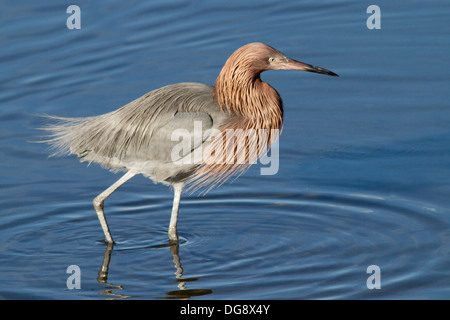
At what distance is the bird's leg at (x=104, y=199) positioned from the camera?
32.8 ft

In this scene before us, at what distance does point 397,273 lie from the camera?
8992 millimetres

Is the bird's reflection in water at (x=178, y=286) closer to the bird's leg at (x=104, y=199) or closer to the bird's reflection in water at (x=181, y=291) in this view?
the bird's reflection in water at (x=181, y=291)

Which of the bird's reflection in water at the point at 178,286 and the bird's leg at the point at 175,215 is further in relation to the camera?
the bird's leg at the point at 175,215

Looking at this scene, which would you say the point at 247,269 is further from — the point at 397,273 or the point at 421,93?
the point at 421,93

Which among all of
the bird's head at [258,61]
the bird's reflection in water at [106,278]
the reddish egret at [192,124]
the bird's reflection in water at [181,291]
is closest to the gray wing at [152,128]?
the reddish egret at [192,124]

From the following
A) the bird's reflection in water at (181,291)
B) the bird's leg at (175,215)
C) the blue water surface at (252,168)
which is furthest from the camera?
the bird's leg at (175,215)

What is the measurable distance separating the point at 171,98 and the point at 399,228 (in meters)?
2.85

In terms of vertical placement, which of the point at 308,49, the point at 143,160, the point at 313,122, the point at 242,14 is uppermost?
the point at 242,14

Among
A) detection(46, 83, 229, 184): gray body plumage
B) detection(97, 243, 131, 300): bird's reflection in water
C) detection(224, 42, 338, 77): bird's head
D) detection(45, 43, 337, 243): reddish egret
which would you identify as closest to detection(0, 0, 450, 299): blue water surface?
detection(97, 243, 131, 300): bird's reflection in water

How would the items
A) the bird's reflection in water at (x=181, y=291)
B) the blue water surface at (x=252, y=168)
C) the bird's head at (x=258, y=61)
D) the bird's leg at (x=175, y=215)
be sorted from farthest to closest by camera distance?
the bird's leg at (x=175, y=215), the bird's head at (x=258, y=61), the blue water surface at (x=252, y=168), the bird's reflection in water at (x=181, y=291)

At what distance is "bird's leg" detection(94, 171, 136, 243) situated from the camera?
9984mm

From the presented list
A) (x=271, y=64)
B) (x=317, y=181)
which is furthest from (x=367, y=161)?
(x=271, y=64)

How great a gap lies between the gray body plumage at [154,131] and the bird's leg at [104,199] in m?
0.12

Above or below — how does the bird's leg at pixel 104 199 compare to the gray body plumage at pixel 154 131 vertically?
below
